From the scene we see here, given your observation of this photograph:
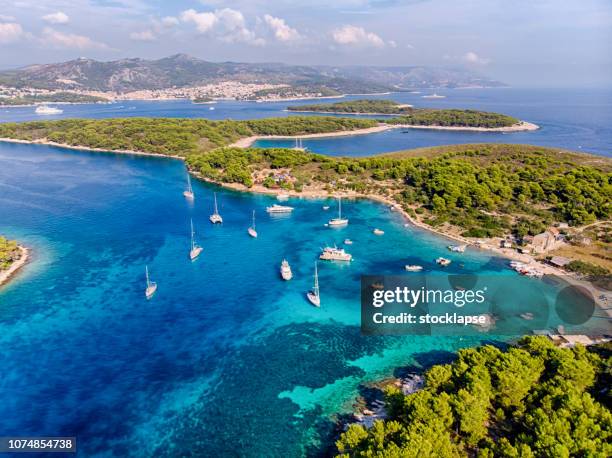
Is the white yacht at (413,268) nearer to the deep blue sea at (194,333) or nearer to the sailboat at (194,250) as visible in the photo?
the deep blue sea at (194,333)

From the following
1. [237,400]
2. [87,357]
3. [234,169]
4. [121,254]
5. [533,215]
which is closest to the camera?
[237,400]

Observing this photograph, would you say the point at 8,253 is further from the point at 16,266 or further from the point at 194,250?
the point at 194,250

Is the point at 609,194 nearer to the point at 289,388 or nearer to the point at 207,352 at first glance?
the point at 289,388

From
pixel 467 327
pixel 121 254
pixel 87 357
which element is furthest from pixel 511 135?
pixel 87 357

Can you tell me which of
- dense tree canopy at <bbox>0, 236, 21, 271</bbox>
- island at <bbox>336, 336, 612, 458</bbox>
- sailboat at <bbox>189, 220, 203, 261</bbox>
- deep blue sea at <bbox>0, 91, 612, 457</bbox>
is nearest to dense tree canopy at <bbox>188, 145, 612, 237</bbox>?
deep blue sea at <bbox>0, 91, 612, 457</bbox>

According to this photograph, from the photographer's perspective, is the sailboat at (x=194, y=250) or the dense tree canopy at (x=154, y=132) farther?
the dense tree canopy at (x=154, y=132)

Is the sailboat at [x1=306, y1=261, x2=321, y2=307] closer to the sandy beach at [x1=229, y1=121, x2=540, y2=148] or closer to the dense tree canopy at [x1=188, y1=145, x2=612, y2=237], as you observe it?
the dense tree canopy at [x1=188, y1=145, x2=612, y2=237]

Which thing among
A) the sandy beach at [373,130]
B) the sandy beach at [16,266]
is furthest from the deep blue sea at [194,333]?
the sandy beach at [373,130]
